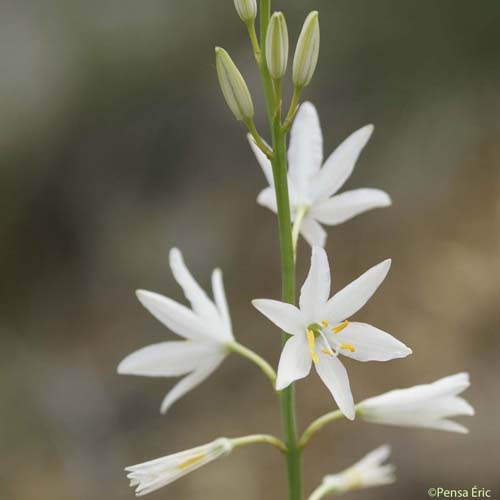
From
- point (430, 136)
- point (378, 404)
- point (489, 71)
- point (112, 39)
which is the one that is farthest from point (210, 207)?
point (378, 404)

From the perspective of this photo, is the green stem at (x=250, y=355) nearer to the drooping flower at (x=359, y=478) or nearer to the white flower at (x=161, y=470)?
the white flower at (x=161, y=470)

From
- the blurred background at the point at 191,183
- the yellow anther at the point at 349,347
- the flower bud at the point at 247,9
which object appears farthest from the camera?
the blurred background at the point at 191,183

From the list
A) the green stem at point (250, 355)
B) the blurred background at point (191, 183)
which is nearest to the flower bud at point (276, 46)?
the green stem at point (250, 355)

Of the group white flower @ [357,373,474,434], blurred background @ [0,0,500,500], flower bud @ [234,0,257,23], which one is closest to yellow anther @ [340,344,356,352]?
white flower @ [357,373,474,434]

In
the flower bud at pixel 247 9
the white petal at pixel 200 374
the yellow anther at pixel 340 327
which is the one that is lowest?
the yellow anther at pixel 340 327

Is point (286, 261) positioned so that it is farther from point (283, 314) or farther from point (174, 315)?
point (174, 315)

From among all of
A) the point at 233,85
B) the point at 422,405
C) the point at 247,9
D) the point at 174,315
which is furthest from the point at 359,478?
the point at 247,9

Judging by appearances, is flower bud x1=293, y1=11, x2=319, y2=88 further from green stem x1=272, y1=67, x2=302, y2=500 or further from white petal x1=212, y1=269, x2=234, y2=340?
white petal x1=212, y1=269, x2=234, y2=340

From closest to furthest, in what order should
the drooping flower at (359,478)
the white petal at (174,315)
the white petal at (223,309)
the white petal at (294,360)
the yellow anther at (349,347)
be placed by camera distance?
the white petal at (294,360) < the yellow anther at (349,347) < the white petal at (174,315) < the white petal at (223,309) < the drooping flower at (359,478)
